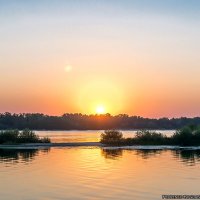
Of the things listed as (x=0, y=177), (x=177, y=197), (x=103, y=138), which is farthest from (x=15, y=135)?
(x=177, y=197)

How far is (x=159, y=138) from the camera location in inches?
3322

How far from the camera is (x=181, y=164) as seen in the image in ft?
144

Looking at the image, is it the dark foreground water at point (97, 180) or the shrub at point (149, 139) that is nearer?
the dark foreground water at point (97, 180)

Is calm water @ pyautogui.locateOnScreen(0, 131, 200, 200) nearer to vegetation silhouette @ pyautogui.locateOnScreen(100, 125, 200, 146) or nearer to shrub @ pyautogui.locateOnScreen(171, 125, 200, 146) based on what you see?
shrub @ pyautogui.locateOnScreen(171, 125, 200, 146)

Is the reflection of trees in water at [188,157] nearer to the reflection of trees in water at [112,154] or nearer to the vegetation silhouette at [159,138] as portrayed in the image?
the reflection of trees in water at [112,154]

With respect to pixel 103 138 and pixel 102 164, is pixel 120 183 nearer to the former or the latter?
pixel 102 164

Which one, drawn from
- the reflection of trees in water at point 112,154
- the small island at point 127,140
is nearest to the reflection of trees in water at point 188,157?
the reflection of trees in water at point 112,154

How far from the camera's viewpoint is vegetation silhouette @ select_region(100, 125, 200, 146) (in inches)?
3164

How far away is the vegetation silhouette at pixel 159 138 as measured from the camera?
80375mm

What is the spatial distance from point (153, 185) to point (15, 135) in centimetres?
5991

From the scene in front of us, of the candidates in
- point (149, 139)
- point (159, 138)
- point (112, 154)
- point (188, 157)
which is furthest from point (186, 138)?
point (188, 157)

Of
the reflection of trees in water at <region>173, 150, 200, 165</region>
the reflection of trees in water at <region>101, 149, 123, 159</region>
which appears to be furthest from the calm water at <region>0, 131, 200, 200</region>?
the reflection of trees in water at <region>101, 149, 123, 159</region>

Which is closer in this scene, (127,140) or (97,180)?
(97,180)

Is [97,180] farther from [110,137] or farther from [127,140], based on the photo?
[110,137]
